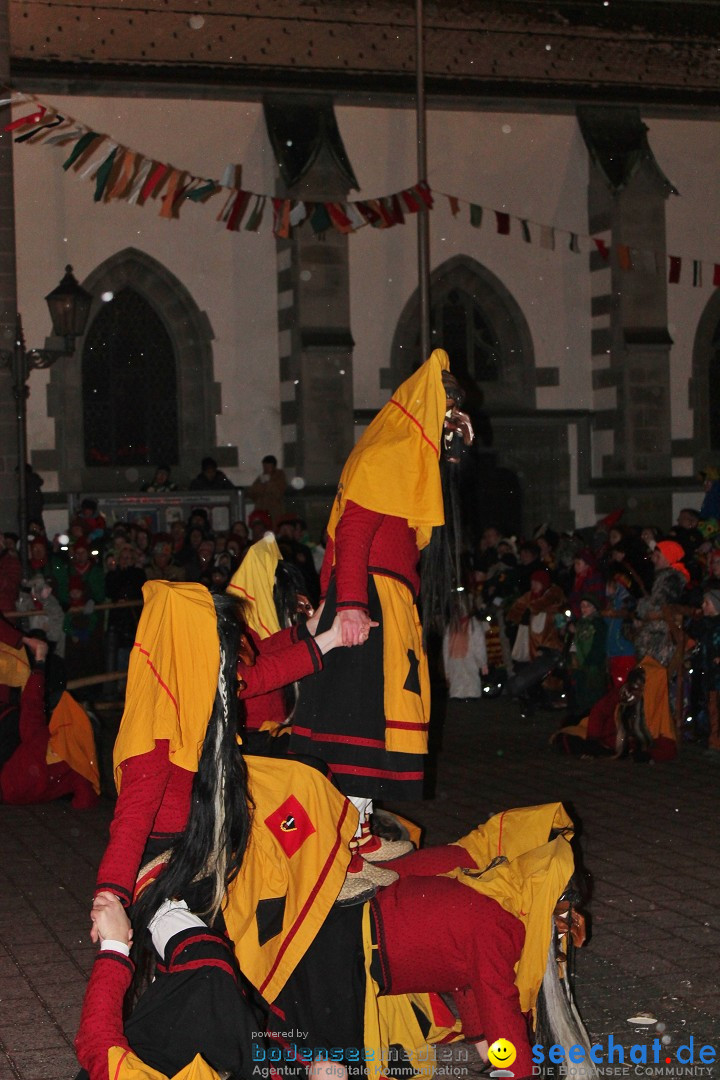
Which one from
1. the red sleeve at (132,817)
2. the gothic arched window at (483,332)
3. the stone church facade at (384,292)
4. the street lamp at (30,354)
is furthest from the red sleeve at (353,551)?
the gothic arched window at (483,332)

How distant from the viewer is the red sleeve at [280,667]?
437 cm

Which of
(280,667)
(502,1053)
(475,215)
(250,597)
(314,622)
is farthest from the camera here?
(475,215)

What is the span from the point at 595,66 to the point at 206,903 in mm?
21233

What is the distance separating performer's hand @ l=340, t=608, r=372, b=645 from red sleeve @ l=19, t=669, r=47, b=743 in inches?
186

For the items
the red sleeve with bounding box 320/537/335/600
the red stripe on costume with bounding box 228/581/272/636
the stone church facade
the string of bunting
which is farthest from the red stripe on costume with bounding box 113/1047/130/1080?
the stone church facade

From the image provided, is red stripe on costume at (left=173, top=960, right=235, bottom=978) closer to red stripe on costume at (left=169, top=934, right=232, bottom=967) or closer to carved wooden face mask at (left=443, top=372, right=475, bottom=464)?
red stripe on costume at (left=169, top=934, right=232, bottom=967)

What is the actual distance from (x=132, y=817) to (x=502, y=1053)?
1169mm

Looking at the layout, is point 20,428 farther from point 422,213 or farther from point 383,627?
point 383,627

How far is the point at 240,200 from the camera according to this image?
15.9 m

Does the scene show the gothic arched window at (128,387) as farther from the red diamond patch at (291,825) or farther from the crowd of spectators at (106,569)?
the red diamond patch at (291,825)

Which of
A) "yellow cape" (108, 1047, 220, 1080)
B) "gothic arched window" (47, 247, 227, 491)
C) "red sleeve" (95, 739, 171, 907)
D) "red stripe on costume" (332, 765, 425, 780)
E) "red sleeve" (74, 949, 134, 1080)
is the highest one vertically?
"gothic arched window" (47, 247, 227, 491)

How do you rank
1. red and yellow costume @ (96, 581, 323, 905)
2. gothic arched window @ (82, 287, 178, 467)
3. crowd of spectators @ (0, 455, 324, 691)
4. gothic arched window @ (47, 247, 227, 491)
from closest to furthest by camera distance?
red and yellow costume @ (96, 581, 323, 905), crowd of spectators @ (0, 455, 324, 691), gothic arched window @ (47, 247, 227, 491), gothic arched window @ (82, 287, 178, 467)

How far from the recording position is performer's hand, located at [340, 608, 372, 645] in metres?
4.72

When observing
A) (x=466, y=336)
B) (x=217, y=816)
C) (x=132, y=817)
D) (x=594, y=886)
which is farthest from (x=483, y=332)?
(x=132, y=817)
